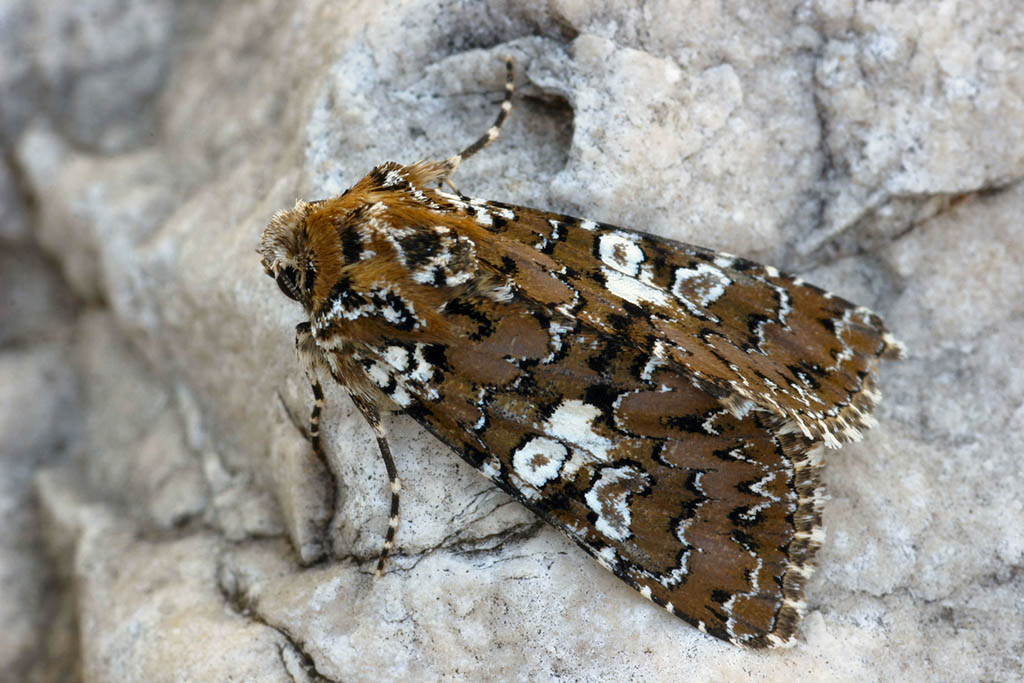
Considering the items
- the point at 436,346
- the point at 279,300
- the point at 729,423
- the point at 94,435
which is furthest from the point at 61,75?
Result: the point at 729,423

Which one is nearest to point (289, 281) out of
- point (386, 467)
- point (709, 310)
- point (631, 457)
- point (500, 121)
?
point (386, 467)

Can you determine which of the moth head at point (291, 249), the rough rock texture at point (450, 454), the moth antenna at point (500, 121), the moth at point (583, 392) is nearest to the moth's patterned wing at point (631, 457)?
the moth at point (583, 392)

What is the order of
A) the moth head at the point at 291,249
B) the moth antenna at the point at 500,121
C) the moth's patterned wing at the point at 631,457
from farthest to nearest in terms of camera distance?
the moth antenna at the point at 500,121 → the moth head at the point at 291,249 → the moth's patterned wing at the point at 631,457

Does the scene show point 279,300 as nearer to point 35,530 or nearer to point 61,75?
point 35,530

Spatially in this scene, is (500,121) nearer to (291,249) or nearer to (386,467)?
(291,249)

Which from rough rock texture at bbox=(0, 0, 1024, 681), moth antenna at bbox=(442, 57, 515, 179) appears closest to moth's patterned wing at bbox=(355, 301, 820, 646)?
rough rock texture at bbox=(0, 0, 1024, 681)

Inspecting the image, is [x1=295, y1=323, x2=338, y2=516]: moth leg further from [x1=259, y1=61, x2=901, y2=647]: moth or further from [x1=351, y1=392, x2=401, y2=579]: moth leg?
[x1=351, y1=392, x2=401, y2=579]: moth leg

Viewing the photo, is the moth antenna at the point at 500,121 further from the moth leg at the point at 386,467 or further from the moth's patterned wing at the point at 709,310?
the moth leg at the point at 386,467
